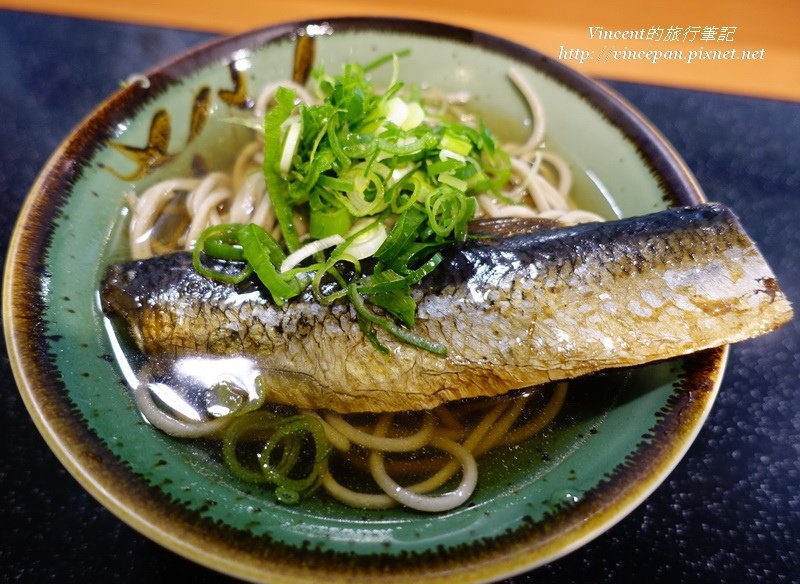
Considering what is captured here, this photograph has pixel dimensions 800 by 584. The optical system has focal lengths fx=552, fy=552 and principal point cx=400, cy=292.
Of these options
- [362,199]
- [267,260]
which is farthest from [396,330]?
[362,199]

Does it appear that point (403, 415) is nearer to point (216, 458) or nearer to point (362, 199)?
point (216, 458)

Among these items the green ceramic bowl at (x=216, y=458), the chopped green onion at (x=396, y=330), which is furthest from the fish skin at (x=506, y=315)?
the green ceramic bowl at (x=216, y=458)

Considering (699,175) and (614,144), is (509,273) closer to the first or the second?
(614,144)

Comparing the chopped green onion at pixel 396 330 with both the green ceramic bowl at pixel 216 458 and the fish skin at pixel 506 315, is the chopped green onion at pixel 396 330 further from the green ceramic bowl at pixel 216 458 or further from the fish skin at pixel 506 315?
the green ceramic bowl at pixel 216 458

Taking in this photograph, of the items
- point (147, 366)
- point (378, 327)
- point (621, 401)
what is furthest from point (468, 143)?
point (147, 366)

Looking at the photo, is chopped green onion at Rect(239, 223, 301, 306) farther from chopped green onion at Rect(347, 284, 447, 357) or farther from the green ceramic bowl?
the green ceramic bowl

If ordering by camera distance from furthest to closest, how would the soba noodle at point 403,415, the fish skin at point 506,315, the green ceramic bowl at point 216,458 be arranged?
1. the soba noodle at point 403,415
2. the fish skin at point 506,315
3. the green ceramic bowl at point 216,458
